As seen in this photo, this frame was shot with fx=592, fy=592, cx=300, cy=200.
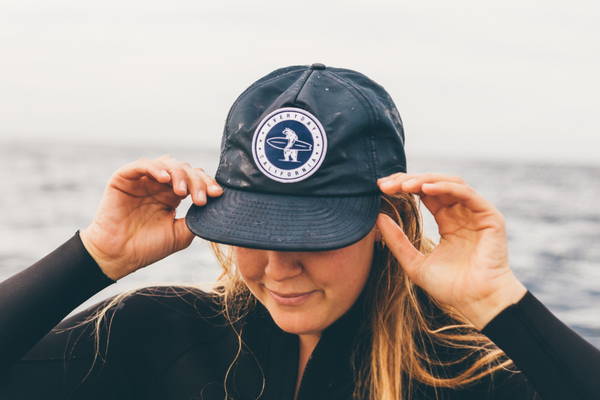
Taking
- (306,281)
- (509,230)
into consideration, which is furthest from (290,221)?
(509,230)

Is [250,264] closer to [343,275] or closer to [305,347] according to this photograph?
[343,275]

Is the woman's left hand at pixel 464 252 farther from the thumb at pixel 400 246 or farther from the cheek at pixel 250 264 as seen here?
the cheek at pixel 250 264

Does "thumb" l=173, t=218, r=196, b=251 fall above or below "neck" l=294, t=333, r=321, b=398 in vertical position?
above

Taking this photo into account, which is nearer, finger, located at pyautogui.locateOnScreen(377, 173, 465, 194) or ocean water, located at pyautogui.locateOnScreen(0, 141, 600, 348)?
finger, located at pyautogui.locateOnScreen(377, 173, 465, 194)

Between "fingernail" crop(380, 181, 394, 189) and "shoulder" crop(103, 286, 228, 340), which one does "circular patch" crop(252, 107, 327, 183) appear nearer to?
"fingernail" crop(380, 181, 394, 189)

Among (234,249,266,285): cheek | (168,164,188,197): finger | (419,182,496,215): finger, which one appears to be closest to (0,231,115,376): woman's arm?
(168,164,188,197): finger

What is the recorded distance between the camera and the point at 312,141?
1.42m

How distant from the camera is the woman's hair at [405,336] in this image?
1.69m

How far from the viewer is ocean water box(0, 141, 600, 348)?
6036mm

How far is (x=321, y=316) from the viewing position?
1604 millimetres

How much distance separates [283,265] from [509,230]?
7602 mm

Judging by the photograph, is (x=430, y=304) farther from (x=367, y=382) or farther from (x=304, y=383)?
(x=304, y=383)

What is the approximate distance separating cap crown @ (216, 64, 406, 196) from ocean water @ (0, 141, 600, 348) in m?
1.40

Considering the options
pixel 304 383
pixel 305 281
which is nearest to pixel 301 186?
pixel 305 281
